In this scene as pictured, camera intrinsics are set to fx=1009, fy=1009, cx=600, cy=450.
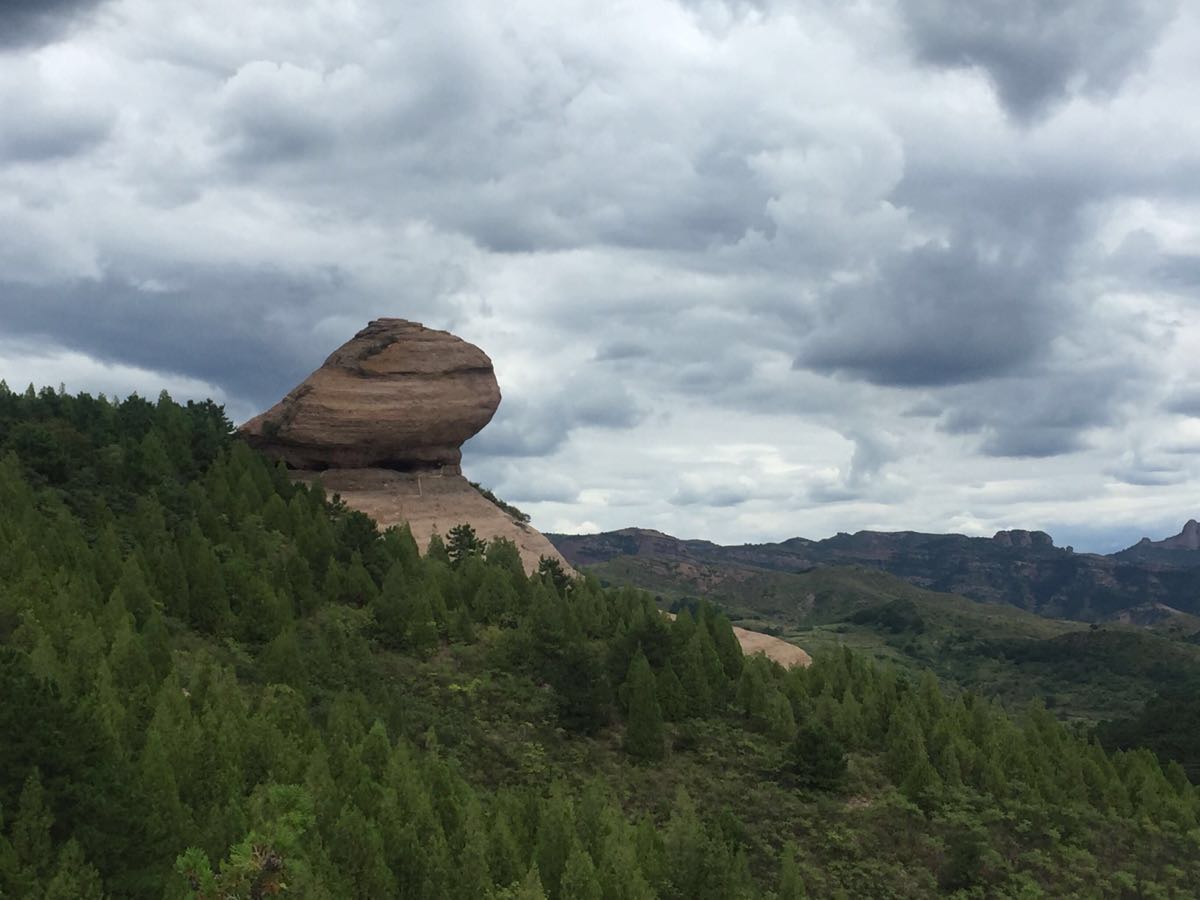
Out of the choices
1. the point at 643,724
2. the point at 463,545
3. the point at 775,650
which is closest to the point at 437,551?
the point at 463,545

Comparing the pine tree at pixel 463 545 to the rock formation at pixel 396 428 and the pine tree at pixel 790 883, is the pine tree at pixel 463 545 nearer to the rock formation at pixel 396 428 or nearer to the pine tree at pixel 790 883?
the rock formation at pixel 396 428

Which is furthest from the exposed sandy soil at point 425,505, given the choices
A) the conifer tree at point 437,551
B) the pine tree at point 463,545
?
the conifer tree at point 437,551

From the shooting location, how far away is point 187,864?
18.6 metres

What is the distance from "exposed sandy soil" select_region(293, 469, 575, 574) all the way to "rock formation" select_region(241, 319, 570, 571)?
88 millimetres

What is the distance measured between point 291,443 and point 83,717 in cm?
5624

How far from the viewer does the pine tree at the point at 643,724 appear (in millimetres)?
40531

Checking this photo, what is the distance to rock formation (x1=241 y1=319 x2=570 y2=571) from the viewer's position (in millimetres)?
74062

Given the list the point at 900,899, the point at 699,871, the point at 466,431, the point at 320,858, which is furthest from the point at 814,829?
the point at 466,431

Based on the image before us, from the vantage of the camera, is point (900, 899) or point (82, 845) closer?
point (82, 845)

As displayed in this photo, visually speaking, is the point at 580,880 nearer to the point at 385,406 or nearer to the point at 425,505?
the point at 425,505

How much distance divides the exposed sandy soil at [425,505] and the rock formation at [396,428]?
9 cm

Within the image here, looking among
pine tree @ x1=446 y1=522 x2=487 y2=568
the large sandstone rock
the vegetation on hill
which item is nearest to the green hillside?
the large sandstone rock

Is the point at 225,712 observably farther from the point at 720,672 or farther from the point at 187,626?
the point at 720,672

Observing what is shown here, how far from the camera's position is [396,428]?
247ft
